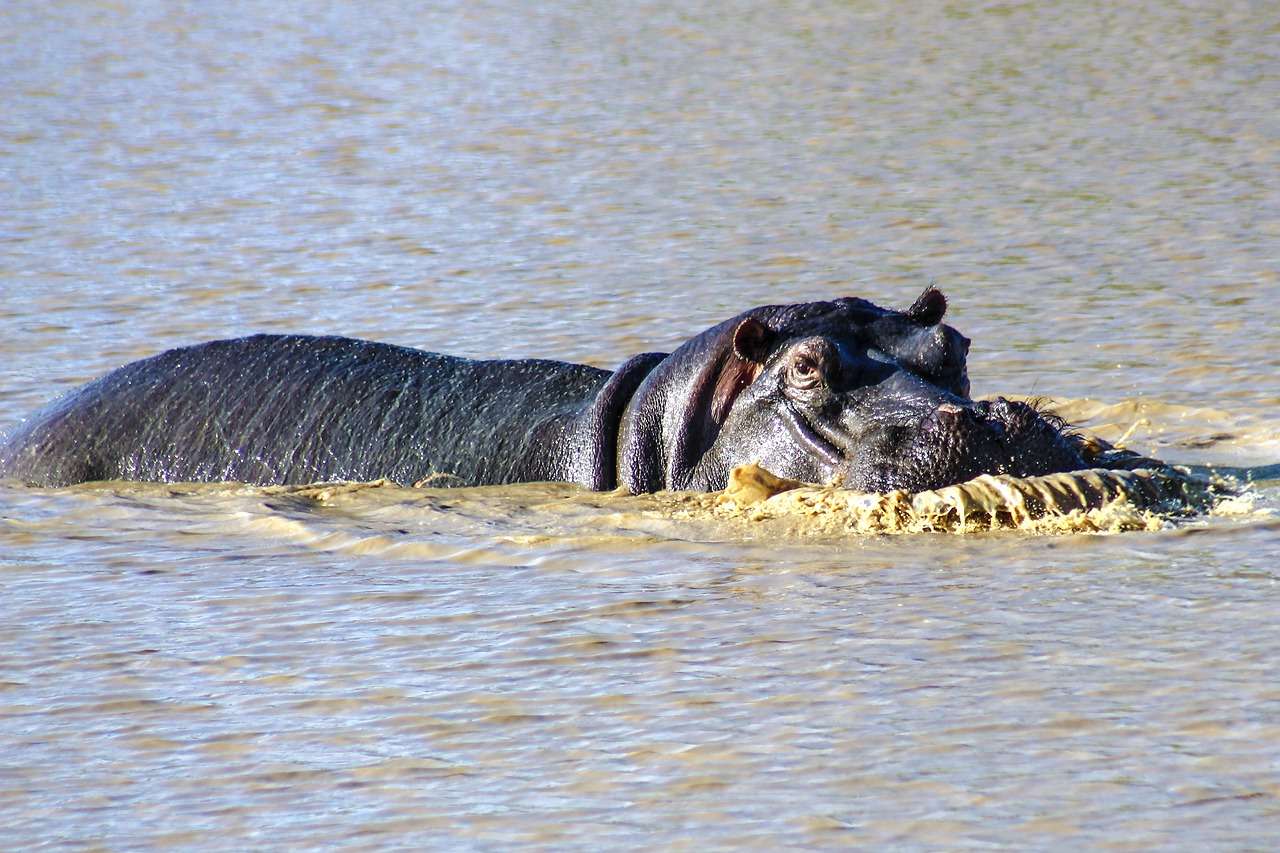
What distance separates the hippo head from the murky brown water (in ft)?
0.72

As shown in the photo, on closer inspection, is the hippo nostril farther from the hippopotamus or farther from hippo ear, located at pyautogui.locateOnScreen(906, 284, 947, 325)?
Answer: hippo ear, located at pyautogui.locateOnScreen(906, 284, 947, 325)

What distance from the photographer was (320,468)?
7.26 m

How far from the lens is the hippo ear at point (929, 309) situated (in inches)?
253

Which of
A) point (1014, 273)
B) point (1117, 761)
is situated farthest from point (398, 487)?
point (1014, 273)

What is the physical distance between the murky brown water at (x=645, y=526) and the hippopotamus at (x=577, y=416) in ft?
0.54

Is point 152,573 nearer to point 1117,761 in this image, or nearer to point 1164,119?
point 1117,761

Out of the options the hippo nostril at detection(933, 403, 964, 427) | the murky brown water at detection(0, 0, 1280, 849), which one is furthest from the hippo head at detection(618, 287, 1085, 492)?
the murky brown water at detection(0, 0, 1280, 849)

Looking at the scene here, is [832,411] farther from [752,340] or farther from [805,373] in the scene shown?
[752,340]

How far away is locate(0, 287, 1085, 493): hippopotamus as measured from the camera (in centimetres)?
605

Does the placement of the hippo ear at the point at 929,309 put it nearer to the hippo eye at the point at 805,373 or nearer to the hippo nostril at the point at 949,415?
the hippo eye at the point at 805,373

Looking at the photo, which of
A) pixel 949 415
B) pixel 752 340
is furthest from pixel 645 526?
pixel 949 415

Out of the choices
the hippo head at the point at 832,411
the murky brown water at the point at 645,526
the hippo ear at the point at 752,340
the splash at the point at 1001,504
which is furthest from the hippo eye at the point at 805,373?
the murky brown water at the point at 645,526

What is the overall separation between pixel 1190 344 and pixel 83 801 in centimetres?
587

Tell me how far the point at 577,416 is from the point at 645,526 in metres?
0.64
